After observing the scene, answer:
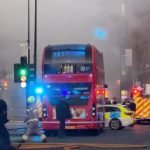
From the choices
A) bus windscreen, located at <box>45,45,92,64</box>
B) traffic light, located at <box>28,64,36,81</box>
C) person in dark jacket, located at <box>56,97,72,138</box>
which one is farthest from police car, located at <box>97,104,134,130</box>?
person in dark jacket, located at <box>56,97,72,138</box>

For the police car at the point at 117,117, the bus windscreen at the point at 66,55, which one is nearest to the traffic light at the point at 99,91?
the bus windscreen at the point at 66,55

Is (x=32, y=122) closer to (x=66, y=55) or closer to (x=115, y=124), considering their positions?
(x=66, y=55)

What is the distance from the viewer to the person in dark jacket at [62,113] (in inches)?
717

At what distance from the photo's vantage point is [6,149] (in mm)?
8406

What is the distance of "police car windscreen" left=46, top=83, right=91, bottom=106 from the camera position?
19.3 m

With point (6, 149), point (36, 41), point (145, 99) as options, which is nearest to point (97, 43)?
point (36, 41)

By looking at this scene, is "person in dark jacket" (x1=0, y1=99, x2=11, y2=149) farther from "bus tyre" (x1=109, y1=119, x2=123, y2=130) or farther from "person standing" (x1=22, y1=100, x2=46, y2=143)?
"bus tyre" (x1=109, y1=119, x2=123, y2=130)

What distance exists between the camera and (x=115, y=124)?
75.4ft

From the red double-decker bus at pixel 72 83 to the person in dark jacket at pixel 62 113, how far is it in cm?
70

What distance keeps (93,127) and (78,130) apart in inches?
45.6

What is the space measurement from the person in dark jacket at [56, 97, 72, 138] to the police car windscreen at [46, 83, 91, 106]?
0.82m

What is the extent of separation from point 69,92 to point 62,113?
130cm

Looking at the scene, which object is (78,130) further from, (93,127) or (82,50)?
(82,50)

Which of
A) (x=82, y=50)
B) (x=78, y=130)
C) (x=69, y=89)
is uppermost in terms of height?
(x=82, y=50)
